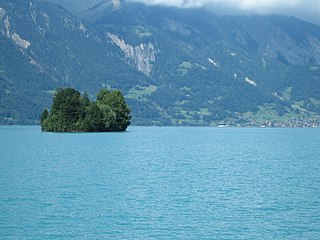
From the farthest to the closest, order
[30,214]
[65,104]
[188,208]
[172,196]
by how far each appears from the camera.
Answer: [65,104] < [172,196] < [188,208] < [30,214]

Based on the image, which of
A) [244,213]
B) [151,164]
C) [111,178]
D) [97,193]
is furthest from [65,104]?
[244,213]

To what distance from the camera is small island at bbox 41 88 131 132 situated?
18500 centimetres

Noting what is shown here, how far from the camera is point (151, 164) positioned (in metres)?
84.9

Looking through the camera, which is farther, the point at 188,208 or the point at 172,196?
the point at 172,196

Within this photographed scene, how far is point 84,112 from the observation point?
187000 millimetres

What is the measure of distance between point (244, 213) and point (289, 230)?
236 inches

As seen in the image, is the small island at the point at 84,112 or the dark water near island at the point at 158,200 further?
the small island at the point at 84,112

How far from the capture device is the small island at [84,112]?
607ft

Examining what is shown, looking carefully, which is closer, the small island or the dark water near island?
the dark water near island

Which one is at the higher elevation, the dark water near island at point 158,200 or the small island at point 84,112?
the dark water near island at point 158,200

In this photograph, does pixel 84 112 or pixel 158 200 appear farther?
pixel 84 112

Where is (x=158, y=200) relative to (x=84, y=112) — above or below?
above

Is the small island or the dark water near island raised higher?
the dark water near island

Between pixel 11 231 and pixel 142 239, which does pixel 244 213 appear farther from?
pixel 11 231
